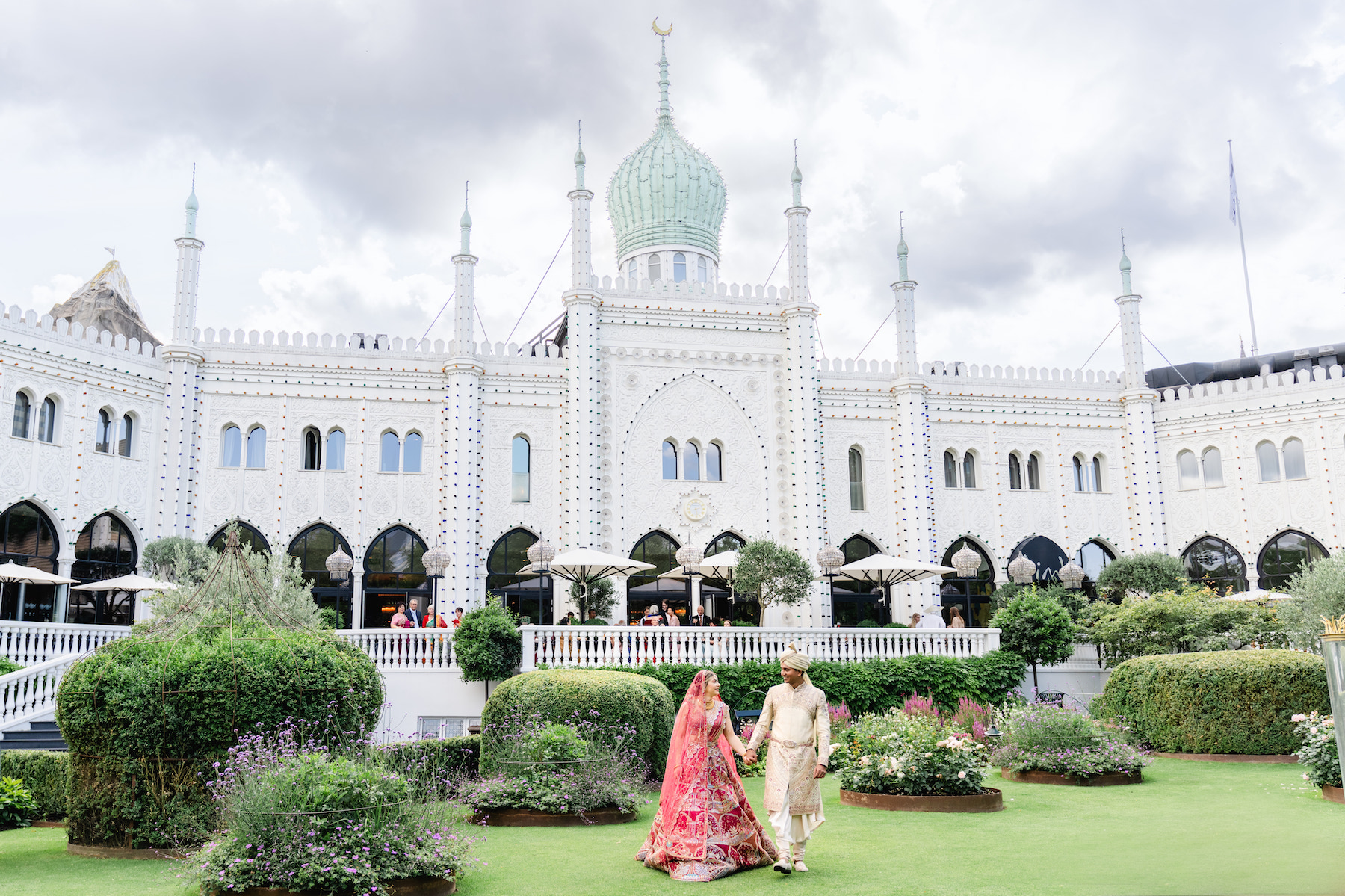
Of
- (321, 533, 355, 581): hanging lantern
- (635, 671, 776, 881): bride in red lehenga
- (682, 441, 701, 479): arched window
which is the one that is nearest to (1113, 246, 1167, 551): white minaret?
(682, 441, 701, 479): arched window

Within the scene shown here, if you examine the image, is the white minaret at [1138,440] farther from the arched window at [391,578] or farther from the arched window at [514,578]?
the arched window at [391,578]

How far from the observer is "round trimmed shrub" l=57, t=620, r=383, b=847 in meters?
10.1

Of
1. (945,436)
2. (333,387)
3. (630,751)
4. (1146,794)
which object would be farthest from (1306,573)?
(333,387)

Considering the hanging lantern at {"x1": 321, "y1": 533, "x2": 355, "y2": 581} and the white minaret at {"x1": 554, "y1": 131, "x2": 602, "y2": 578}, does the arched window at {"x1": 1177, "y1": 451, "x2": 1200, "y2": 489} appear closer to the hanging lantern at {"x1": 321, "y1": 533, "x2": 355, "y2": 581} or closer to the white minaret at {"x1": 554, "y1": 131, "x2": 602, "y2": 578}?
the white minaret at {"x1": 554, "y1": 131, "x2": 602, "y2": 578}

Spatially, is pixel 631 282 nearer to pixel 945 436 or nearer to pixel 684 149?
pixel 684 149

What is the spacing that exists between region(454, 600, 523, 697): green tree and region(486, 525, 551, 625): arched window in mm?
8313

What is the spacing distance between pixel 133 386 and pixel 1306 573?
27362 millimetres

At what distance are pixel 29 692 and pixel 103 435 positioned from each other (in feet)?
35.5

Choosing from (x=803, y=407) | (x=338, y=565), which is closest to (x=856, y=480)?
(x=803, y=407)

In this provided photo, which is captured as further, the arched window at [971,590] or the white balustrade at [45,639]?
the arched window at [971,590]

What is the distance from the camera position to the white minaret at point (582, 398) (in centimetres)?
2853

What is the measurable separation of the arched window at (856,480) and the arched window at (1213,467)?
10469mm

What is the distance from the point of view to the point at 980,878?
877 cm

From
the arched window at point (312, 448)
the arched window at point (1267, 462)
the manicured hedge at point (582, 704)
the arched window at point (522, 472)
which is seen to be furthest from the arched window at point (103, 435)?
the arched window at point (1267, 462)
